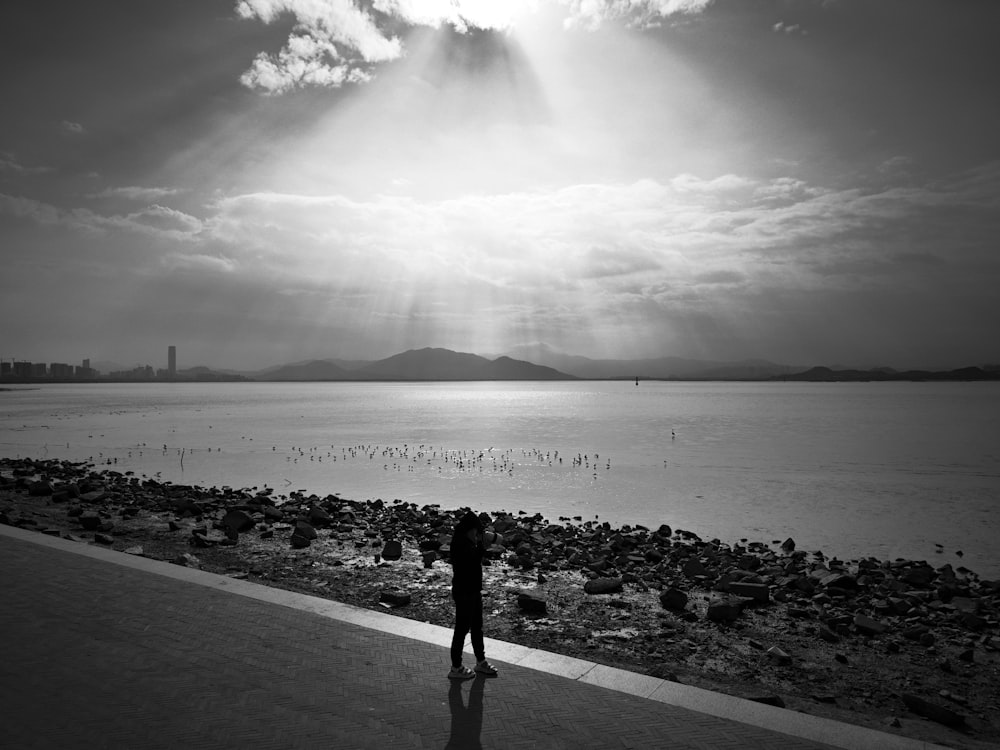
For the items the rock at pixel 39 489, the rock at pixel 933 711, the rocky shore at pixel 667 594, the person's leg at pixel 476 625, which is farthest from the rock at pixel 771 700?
the rock at pixel 39 489

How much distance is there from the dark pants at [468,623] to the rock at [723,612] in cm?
458

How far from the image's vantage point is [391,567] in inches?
519

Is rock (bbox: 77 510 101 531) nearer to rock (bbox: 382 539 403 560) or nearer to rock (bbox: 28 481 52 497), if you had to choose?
rock (bbox: 28 481 52 497)

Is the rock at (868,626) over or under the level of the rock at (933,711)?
under

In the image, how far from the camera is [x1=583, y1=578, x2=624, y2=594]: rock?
11492 millimetres

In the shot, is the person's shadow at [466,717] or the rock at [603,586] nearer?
the person's shadow at [466,717]

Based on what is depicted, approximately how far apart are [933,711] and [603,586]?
5385mm

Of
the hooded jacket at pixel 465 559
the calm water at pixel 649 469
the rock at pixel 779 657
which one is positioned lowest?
the calm water at pixel 649 469

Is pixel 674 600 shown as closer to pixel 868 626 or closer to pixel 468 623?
pixel 868 626

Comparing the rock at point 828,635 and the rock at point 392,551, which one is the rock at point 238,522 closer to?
the rock at point 392,551

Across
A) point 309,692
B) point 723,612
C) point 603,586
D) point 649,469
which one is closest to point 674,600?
point 723,612

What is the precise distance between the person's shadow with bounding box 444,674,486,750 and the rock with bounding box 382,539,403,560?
24.0 ft

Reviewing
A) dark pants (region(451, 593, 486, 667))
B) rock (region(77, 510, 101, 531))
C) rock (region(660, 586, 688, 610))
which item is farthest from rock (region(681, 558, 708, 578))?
rock (region(77, 510, 101, 531))

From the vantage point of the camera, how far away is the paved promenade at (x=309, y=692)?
18.4 feet
